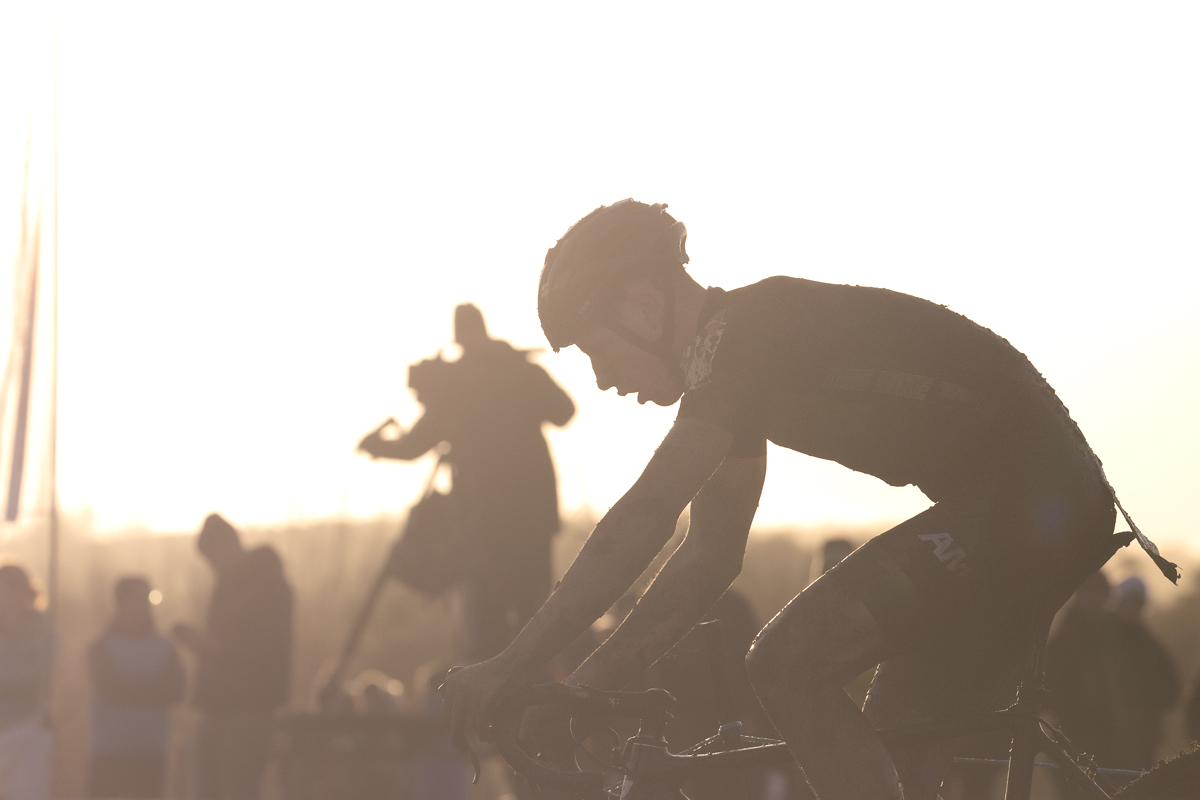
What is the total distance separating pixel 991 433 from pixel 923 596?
13.7 inches

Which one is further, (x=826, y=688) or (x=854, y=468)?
(x=854, y=468)

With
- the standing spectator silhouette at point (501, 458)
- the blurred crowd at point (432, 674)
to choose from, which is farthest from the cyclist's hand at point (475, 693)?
the standing spectator silhouette at point (501, 458)

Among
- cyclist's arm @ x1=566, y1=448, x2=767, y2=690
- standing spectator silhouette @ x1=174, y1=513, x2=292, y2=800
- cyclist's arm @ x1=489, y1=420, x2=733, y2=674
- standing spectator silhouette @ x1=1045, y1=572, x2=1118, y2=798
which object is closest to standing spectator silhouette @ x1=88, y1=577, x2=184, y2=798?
standing spectator silhouette @ x1=174, y1=513, x2=292, y2=800

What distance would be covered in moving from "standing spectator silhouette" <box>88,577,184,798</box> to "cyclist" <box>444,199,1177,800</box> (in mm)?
5980

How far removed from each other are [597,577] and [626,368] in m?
0.54

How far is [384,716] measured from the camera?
8.26 m

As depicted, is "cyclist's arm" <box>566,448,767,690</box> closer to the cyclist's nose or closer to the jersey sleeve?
the cyclist's nose

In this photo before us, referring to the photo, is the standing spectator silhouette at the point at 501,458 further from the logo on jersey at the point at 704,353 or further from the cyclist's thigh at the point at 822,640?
the cyclist's thigh at the point at 822,640

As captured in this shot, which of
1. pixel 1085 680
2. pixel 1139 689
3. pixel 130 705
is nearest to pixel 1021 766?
pixel 1085 680

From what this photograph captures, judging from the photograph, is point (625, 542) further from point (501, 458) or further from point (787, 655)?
point (501, 458)

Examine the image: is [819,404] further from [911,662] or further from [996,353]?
[911,662]

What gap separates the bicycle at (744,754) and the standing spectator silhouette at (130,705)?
5.86 meters

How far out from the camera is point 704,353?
2.50 meters

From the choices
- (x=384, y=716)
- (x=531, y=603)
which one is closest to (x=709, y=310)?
(x=531, y=603)
